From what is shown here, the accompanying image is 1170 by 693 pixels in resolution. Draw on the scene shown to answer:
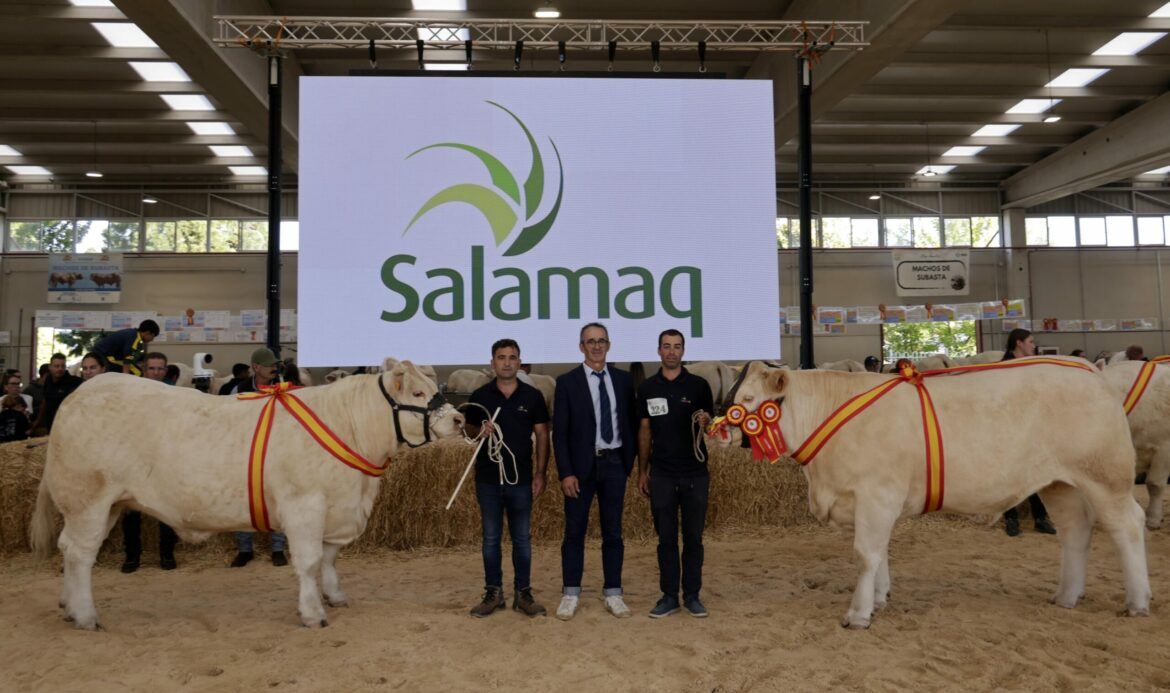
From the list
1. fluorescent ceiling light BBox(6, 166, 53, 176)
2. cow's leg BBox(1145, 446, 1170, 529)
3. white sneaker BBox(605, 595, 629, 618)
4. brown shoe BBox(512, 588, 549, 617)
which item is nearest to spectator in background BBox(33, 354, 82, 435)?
brown shoe BBox(512, 588, 549, 617)

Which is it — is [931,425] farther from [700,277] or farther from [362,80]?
[362,80]

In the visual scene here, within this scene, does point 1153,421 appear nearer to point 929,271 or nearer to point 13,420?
point 13,420

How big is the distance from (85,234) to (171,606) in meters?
20.8

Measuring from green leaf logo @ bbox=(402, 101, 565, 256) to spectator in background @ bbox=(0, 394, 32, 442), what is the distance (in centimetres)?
471

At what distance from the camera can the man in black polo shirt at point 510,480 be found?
457cm

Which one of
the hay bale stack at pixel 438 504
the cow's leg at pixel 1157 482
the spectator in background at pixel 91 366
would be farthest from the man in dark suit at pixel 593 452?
the cow's leg at pixel 1157 482

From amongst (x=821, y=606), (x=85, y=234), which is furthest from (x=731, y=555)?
(x=85, y=234)

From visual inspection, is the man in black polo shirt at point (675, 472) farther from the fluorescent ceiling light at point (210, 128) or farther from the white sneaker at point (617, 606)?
the fluorescent ceiling light at point (210, 128)

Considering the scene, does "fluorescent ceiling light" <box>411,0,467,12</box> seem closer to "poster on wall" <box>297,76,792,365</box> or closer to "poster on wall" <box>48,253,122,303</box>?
"poster on wall" <box>297,76,792,365</box>

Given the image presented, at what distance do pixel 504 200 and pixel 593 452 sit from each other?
440 centimetres

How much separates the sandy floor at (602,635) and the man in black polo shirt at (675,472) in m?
0.22

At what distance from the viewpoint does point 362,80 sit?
27.3 ft

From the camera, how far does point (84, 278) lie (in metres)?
19.1

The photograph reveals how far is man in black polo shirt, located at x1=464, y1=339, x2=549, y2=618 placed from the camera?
4.57 m
